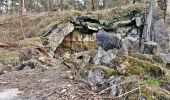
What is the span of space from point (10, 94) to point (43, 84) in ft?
2.28

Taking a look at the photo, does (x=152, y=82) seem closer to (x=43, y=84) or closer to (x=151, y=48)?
(x=43, y=84)

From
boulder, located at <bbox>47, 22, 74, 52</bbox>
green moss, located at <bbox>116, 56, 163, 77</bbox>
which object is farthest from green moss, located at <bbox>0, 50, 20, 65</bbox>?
green moss, located at <bbox>116, 56, 163, 77</bbox>

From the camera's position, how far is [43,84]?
625 centimetres

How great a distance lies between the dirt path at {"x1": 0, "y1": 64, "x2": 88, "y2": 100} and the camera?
5364 millimetres

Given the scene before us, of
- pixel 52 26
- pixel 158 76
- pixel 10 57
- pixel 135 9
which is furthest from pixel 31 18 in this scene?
pixel 158 76

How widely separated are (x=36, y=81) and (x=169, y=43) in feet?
22.1

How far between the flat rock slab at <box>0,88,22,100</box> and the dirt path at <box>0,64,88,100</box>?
116mm

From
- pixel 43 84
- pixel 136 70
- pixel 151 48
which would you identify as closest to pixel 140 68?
pixel 136 70

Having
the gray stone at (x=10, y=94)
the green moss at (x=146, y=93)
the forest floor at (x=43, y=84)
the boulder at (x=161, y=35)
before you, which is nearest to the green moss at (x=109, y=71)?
the forest floor at (x=43, y=84)

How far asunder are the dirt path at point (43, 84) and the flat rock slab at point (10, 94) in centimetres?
12

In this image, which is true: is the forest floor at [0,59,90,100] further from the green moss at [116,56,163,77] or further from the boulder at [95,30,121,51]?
the boulder at [95,30,121,51]

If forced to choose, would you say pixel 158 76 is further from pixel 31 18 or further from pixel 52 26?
pixel 31 18

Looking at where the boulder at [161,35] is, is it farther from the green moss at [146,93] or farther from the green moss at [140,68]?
the green moss at [146,93]

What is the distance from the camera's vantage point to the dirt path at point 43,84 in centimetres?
536
